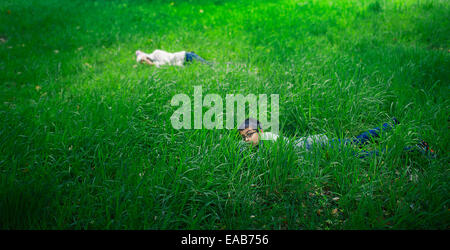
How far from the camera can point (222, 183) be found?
2031mm

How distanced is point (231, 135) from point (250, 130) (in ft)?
0.83

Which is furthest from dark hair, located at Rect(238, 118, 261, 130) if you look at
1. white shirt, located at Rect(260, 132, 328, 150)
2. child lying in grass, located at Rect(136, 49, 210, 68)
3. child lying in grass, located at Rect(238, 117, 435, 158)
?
child lying in grass, located at Rect(136, 49, 210, 68)

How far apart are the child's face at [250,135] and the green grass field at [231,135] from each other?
0.74ft

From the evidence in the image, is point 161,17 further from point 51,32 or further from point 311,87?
point 311,87

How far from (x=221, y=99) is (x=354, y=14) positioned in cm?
510

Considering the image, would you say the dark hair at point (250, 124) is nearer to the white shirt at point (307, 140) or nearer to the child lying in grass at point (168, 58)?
the white shirt at point (307, 140)

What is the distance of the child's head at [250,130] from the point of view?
100 inches

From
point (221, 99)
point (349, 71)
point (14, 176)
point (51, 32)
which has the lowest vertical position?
point (14, 176)

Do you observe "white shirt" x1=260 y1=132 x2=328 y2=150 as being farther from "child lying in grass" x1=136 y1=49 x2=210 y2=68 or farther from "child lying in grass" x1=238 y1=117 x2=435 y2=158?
"child lying in grass" x1=136 y1=49 x2=210 y2=68

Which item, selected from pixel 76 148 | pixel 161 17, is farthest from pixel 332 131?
pixel 161 17

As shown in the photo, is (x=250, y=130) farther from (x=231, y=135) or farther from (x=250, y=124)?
(x=231, y=135)

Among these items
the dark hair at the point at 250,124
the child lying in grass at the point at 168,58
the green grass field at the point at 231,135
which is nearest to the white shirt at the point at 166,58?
the child lying in grass at the point at 168,58

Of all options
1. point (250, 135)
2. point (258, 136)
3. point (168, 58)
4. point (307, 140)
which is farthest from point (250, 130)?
point (168, 58)

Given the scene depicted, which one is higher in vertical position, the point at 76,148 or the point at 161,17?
the point at 161,17
